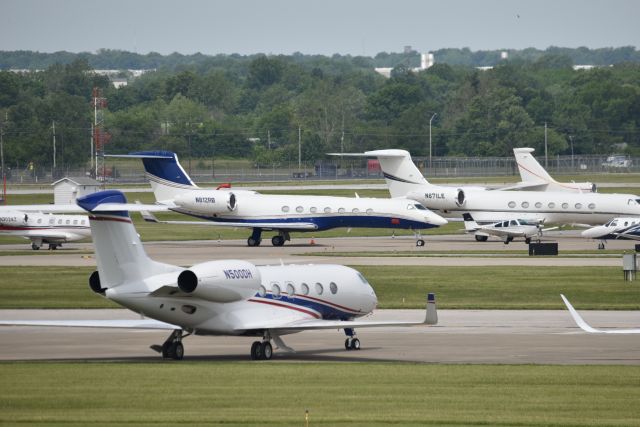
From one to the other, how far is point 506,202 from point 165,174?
1995 centimetres

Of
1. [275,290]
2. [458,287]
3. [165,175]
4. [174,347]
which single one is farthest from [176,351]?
[165,175]

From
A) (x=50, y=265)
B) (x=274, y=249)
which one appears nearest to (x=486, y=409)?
(x=50, y=265)

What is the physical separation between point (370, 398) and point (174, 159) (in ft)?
166

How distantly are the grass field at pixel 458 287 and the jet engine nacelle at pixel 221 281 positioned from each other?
14075 millimetres

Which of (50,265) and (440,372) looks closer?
(440,372)

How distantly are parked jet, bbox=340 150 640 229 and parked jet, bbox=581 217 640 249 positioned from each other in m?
5.37

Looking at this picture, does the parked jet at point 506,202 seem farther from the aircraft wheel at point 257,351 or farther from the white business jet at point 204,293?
the aircraft wheel at point 257,351

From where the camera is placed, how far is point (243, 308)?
1156 inches

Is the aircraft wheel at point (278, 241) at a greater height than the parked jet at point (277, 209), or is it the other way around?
the parked jet at point (277, 209)

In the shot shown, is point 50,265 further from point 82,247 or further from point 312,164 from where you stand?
point 312,164

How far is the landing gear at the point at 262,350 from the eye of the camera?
29688mm

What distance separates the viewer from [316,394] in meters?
24.1

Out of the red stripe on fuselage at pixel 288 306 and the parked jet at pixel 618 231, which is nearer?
the red stripe on fuselage at pixel 288 306

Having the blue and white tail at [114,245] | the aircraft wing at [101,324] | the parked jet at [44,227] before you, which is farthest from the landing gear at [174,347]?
the parked jet at [44,227]
